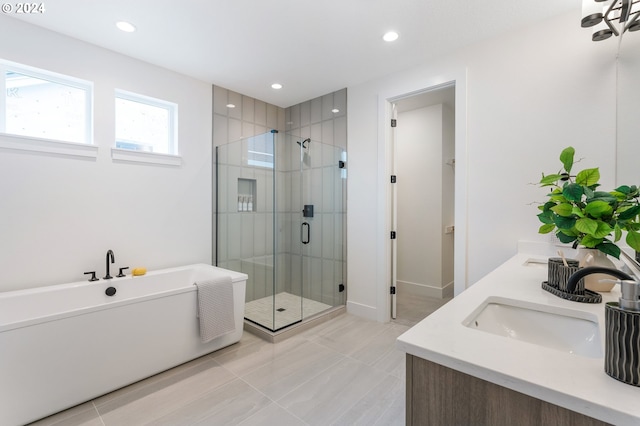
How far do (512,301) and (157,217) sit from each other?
3.07 m

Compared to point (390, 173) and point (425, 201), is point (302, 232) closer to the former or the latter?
point (390, 173)

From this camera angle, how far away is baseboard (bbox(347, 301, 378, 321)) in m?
3.28

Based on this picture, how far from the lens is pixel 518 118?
7.58 ft

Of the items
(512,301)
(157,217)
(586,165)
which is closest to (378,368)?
(512,301)

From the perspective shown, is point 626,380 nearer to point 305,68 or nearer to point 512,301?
point 512,301

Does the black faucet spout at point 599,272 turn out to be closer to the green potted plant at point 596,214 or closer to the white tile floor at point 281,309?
the green potted plant at point 596,214

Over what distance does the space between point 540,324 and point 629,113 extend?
1085mm

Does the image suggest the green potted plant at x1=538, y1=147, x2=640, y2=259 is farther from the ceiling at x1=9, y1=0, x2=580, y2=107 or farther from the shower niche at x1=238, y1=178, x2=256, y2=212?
the shower niche at x1=238, y1=178, x2=256, y2=212

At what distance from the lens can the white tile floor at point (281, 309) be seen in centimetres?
302

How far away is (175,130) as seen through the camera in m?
3.13

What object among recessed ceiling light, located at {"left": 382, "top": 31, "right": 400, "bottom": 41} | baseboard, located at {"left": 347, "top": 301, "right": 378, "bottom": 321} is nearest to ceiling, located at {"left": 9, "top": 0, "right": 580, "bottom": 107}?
recessed ceiling light, located at {"left": 382, "top": 31, "right": 400, "bottom": 41}

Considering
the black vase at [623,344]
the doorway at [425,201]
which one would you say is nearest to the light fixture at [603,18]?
the black vase at [623,344]

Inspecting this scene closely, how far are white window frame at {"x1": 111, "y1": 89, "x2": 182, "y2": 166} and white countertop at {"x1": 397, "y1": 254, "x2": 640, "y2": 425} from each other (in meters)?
2.96

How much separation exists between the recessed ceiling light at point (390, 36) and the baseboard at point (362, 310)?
2.71 m
